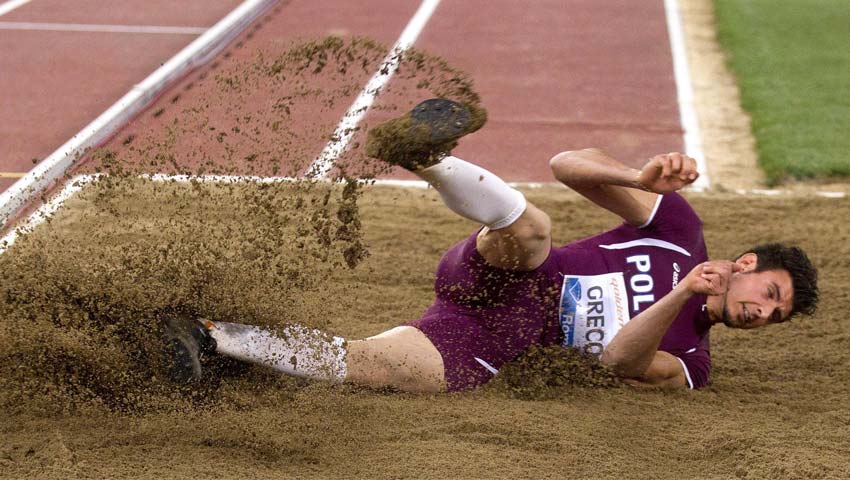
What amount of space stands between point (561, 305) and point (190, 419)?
1.25 m

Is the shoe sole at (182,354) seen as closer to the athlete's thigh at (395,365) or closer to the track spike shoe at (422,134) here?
the athlete's thigh at (395,365)

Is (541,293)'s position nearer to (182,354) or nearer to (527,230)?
(527,230)

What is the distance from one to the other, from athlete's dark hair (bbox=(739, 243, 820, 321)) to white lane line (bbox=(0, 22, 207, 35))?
6.44 meters

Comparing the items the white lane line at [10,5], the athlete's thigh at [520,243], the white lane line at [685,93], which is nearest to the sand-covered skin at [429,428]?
the athlete's thigh at [520,243]

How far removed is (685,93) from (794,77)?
0.95 metres

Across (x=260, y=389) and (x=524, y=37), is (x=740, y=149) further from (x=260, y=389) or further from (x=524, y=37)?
(x=260, y=389)

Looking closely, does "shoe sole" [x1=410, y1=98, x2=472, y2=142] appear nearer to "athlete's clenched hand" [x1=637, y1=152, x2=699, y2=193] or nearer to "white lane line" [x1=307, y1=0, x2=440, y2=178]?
"athlete's clenched hand" [x1=637, y1=152, x2=699, y2=193]

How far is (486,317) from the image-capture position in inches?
137

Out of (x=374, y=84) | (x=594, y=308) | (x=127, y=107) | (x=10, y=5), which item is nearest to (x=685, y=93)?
(x=374, y=84)

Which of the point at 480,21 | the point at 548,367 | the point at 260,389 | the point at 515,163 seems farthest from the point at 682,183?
the point at 480,21

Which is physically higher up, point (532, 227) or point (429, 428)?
point (532, 227)

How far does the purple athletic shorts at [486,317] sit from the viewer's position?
3.41m

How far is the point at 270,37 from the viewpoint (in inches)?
338

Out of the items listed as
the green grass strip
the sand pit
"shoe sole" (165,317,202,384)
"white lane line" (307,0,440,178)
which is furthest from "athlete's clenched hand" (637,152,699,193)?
the green grass strip
